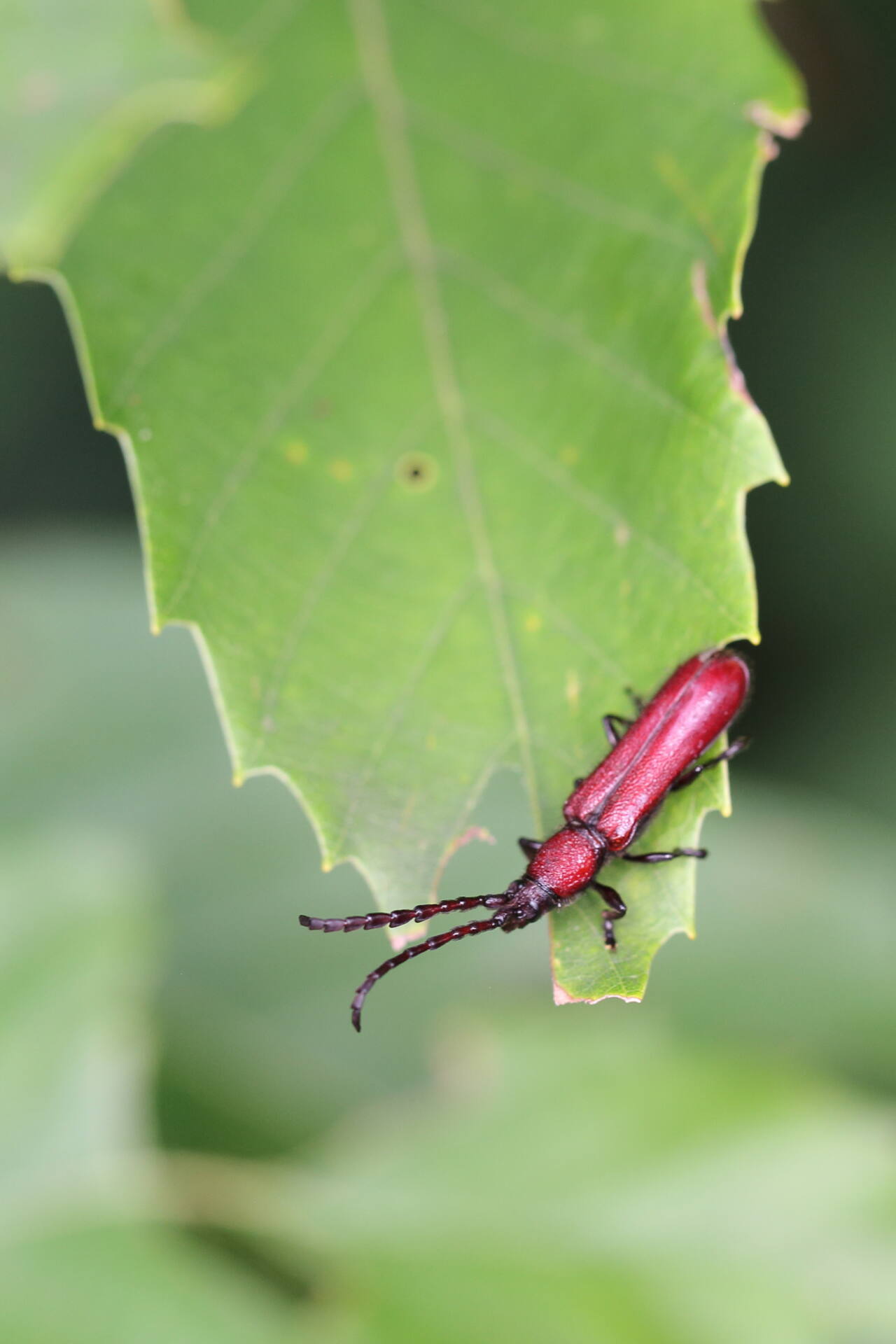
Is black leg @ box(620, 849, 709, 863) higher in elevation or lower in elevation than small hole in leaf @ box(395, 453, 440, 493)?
lower

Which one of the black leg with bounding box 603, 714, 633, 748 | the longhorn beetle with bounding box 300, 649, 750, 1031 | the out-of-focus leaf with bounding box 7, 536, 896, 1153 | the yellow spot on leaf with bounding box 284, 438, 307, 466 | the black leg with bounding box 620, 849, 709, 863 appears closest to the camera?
the yellow spot on leaf with bounding box 284, 438, 307, 466

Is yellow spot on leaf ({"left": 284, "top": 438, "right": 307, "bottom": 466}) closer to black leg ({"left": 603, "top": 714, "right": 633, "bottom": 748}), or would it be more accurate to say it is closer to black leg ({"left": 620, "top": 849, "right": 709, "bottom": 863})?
black leg ({"left": 603, "top": 714, "right": 633, "bottom": 748})

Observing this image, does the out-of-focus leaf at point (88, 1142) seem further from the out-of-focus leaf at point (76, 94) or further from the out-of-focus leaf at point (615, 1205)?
the out-of-focus leaf at point (76, 94)

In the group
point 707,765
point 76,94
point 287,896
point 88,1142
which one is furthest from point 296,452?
point 287,896

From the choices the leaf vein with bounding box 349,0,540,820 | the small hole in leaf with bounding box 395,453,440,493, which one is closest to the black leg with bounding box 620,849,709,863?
the leaf vein with bounding box 349,0,540,820

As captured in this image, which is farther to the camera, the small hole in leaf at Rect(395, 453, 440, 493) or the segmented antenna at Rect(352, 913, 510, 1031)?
the segmented antenna at Rect(352, 913, 510, 1031)

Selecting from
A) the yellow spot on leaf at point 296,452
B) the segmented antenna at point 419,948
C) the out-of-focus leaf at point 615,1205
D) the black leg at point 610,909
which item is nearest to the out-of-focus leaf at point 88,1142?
the out-of-focus leaf at point 615,1205

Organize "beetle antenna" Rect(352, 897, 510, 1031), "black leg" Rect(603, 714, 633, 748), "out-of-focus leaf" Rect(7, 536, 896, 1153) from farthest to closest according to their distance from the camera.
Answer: "out-of-focus leaf" Rect(7, 536, 896, 1153) → "beetle antenna" Rect(352, 897, 510, 1031) → "black leg" Rect(603, 714, 633, 748)
